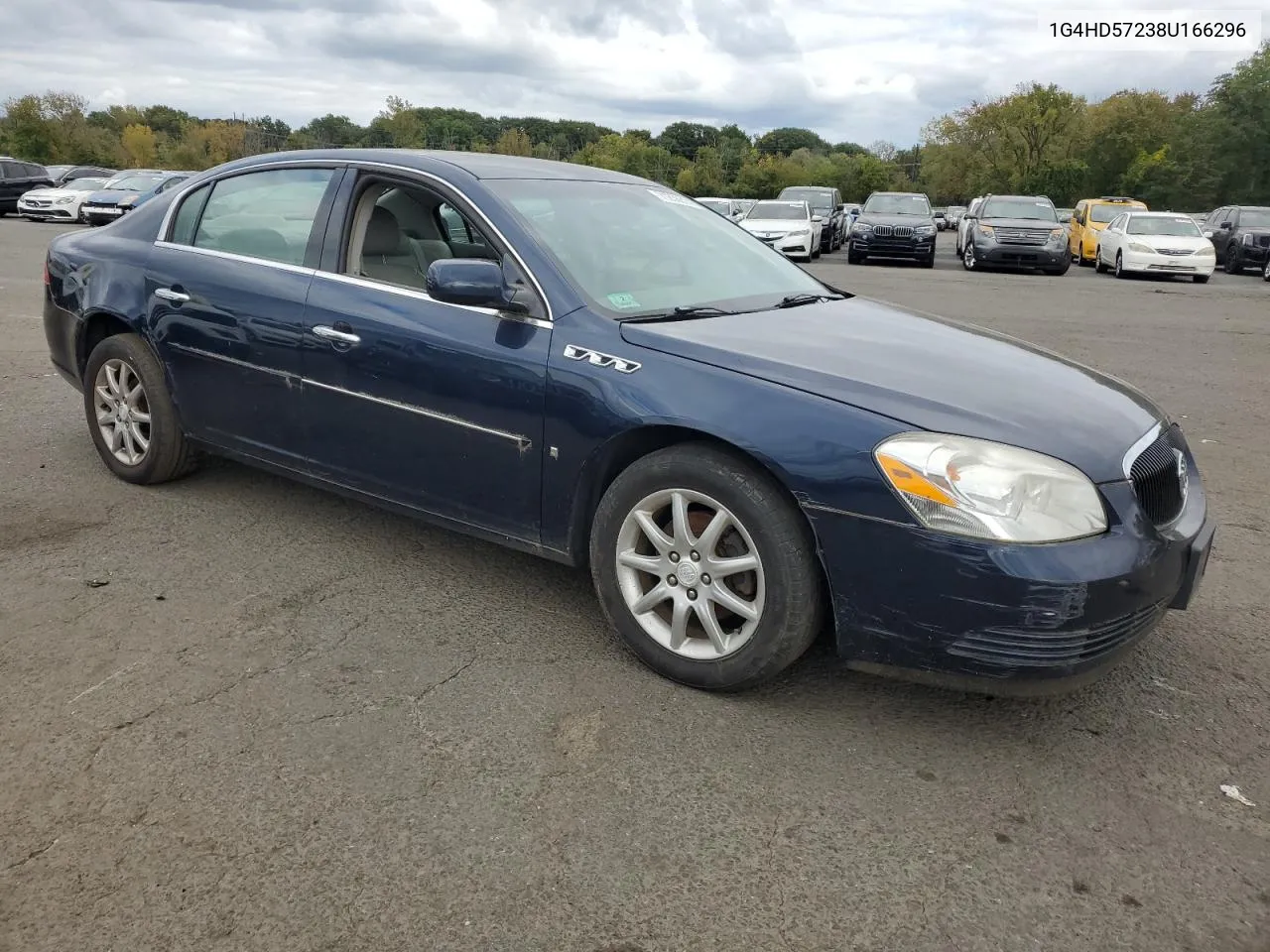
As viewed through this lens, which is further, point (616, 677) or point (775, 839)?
point (616, 677)

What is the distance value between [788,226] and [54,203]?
19.8 m

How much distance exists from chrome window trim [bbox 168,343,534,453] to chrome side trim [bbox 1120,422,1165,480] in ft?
5.85

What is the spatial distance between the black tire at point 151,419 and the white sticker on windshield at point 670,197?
2.34m

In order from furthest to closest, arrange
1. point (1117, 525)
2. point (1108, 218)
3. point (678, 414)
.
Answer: point (1108, 218) < point (678, 414) < point (1117, 525)

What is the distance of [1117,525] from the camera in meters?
2.77

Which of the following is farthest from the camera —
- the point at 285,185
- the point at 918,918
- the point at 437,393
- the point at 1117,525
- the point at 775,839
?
the point at 285,185

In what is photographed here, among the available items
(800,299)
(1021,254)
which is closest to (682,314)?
(800,299)

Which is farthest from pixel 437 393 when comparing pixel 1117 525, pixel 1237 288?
pixel 1237 288

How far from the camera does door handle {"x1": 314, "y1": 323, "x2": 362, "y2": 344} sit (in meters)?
3.84

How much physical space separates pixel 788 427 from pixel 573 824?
1.20 metres

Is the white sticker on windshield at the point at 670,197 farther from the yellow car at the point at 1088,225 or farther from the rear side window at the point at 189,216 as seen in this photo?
the yellow car at the point at 1088,225

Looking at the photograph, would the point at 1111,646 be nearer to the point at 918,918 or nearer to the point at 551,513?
the point at 918,918

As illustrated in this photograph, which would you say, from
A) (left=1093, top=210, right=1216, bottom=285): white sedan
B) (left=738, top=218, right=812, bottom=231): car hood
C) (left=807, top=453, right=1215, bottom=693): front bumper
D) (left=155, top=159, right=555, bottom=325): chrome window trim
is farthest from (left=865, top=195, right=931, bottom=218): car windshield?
(left=807, top=453, right=1215, bottom=693): front bumper

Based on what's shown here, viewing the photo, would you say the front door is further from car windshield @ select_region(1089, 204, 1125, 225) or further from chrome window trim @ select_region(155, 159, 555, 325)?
car windshield @ select_region(1089, 204, 1125, 225)
